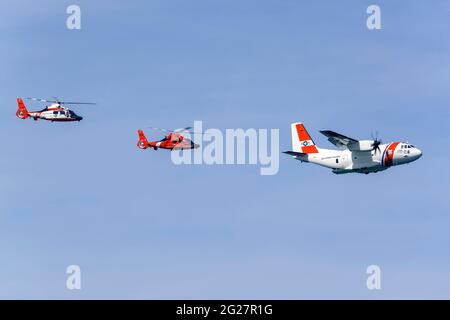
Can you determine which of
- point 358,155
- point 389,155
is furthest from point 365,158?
point 389,155

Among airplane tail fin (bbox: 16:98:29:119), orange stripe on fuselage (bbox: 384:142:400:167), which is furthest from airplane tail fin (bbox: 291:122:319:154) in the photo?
airplane tail fin (bbox: 16:98:29:119)

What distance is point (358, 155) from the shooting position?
183m

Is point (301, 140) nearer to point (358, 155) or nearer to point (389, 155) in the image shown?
point (358, 155)

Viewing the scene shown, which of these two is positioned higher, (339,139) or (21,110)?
(21,110)

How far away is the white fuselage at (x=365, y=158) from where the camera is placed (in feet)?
593

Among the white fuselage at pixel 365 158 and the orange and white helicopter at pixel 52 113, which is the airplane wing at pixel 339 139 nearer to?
the white fuselage at pixel 365 158

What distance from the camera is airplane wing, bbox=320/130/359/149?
182m

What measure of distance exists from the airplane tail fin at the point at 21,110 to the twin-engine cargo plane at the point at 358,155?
144 feet

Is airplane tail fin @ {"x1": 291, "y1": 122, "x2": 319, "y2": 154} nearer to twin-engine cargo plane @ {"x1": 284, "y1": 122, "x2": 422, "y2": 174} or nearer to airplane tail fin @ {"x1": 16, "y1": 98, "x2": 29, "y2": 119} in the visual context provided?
twin-engine cargo plane @ {"x1": 284, "y1": 122, "x2": 422, "y2": 174}

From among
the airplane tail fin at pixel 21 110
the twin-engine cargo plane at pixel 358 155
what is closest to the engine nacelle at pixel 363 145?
the twin-engine cargo plane at pixel 358 155

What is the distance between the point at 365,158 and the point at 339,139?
4.89m

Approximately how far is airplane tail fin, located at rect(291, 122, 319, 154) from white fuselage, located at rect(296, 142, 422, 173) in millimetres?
2387
